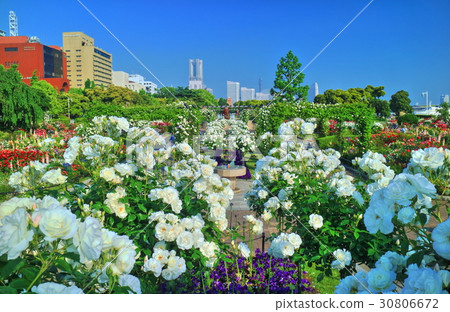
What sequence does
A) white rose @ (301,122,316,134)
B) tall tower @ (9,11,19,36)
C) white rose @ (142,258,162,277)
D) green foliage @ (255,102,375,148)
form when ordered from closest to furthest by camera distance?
white rose @ (142,258,162,277), white rose @ (301,122,316,134), tall tower @ (9,11,19,36), green foliage @ (255,102,375,148)

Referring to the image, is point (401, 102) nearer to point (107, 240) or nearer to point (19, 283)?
point (107, 240)

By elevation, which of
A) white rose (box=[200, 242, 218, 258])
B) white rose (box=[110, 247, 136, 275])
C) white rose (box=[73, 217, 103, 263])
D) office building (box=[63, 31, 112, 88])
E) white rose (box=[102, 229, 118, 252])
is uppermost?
office building (box=[63, 31, 112, 88])

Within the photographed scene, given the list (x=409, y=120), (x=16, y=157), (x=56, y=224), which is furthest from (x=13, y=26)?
(x=409, y=120)

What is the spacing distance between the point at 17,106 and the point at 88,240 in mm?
20798

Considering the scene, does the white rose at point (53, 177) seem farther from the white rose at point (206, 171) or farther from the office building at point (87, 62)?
the office building at point (87, 62)

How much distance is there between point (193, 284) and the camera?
2.90 metres

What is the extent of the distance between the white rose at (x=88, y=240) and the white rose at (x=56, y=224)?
0.12ft

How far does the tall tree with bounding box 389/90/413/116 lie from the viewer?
2603 cm

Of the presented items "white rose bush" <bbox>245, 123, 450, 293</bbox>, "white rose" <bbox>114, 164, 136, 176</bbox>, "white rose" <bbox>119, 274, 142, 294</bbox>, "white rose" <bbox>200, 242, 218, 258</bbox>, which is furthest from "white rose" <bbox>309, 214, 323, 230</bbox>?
"white rose" <bbox>119, 274, 142, 294</bbox>

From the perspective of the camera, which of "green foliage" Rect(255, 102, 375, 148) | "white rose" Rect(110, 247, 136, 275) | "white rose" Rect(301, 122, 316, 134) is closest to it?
"white rose" Rect(110, 247, 136, 275)

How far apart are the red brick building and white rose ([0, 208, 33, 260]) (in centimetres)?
5489

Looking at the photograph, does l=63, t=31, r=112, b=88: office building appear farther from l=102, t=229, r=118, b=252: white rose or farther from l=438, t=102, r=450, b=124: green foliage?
l=102, t=229, r=118, b=252: white rose

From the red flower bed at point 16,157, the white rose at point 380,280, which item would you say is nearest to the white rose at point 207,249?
the white rose at point 380,280

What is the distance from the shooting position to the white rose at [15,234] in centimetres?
93
